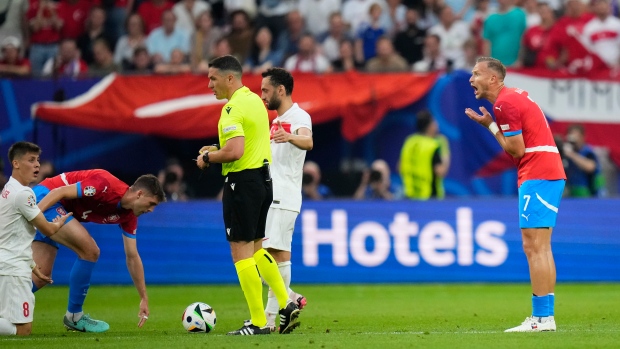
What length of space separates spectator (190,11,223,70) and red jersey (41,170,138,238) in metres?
9.53

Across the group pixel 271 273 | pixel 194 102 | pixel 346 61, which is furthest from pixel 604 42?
pixel 271 273

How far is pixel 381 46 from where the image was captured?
1936cm

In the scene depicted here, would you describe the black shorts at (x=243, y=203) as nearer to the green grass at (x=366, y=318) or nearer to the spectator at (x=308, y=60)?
the green grass at (x=366, y=318)

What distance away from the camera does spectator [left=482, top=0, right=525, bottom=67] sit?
19156mm

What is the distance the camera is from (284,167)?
11422 mm

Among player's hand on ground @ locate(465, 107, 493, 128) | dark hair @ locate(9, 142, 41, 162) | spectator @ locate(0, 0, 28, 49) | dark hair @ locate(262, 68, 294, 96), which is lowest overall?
dark hair @ locate(9, 142, 41, 162)

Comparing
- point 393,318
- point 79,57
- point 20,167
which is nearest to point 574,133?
point 393,318

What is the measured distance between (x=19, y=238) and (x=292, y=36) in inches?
430

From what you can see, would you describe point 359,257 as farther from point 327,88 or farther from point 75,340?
point 75,340

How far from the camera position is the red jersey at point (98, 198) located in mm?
10633

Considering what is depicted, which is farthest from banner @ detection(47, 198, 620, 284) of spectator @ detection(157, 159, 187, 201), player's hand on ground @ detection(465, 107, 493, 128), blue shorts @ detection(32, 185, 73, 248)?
player's hand on ground @ detection(465, 107, 493, 128)

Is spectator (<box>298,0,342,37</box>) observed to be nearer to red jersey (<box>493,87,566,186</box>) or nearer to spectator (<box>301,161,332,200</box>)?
spectator (<box>301,161,332,200</box>)

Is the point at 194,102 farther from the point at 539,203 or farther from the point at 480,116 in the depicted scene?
the point at 539,203

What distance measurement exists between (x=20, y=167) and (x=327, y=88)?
9.00 metres
